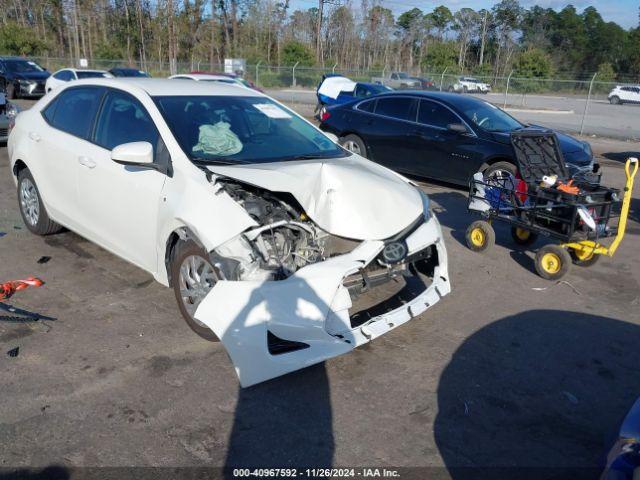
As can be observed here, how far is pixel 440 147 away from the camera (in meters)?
9.19

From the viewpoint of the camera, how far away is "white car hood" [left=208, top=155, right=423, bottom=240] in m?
3.85

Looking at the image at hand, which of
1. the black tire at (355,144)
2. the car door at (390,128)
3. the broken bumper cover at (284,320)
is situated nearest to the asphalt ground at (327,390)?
the broken bumper cover at (284,320)

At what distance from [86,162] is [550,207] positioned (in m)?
4.46

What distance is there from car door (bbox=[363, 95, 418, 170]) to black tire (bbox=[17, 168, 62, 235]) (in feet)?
19.0

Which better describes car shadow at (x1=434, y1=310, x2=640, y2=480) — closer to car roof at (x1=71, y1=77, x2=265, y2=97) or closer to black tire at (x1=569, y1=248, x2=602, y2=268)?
black tire at (x1=569, y1=248, x2=602, y2=268)

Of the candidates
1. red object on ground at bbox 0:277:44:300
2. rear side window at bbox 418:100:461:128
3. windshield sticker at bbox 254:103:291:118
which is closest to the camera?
red object on ground at bbox 0:277:44:300

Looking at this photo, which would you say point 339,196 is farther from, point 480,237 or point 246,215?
point 480,237

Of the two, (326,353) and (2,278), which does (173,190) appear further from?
(2,278)

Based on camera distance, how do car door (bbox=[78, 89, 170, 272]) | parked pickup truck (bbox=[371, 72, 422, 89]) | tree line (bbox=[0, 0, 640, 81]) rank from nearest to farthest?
car door (bbox=[78, 89, 170, 272]) → parked pickup truck (bbox=[371, 72, 422, 89]) → tree line (bbox=[0, 0, 640, 81])

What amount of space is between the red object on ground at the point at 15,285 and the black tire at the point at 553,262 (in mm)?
4764

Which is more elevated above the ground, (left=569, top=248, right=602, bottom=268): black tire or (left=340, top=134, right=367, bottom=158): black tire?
(left=340, top=134, right=367, bottom=158): black tire

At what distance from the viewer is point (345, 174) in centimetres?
412

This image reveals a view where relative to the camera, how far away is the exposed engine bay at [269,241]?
11.6 feet

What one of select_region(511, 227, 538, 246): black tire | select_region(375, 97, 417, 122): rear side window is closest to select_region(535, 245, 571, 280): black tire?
select_region(511, 227, 538, 246): black tire
